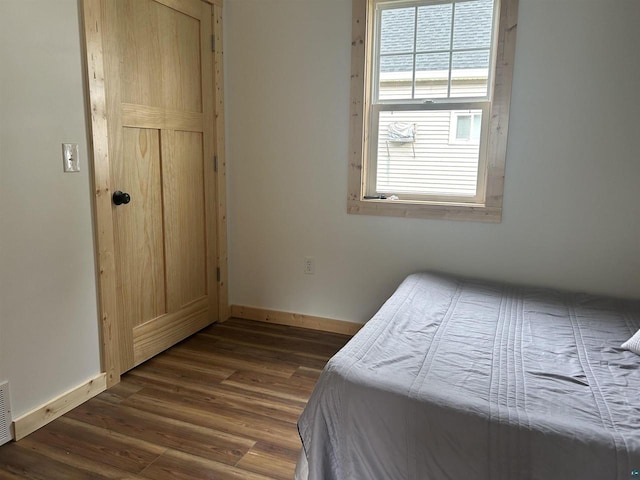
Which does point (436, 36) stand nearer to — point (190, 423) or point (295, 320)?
point (295, 320)

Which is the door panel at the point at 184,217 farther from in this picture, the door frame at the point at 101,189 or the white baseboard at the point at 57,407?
the white baseboard at the point at 57,407

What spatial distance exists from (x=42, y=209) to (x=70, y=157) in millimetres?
270

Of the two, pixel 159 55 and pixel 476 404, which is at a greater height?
pixel 159 55

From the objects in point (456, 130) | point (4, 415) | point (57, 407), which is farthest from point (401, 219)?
point (4, 415)

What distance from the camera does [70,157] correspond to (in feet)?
7.07

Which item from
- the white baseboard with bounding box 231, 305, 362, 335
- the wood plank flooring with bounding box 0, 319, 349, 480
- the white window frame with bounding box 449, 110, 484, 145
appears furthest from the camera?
the white baseboard with bounding box 231, 305, 362, 335

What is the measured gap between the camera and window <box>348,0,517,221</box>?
8.82 ft

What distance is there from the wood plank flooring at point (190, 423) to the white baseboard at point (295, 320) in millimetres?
205

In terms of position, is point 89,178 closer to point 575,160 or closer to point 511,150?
point 511,150

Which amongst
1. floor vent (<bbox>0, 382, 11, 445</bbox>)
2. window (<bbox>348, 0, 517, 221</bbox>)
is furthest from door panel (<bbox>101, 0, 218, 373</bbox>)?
window (<bbox>348, 0, 517, 221</bbox>)

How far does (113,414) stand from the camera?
87.9 inches

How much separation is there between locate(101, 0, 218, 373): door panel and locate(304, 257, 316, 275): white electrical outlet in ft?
2.13

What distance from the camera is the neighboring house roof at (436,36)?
2695 mm

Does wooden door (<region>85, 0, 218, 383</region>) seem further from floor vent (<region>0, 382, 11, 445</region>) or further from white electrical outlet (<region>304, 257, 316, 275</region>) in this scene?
white electrical outlet (<region>304, 257, 316, 275</region>)
